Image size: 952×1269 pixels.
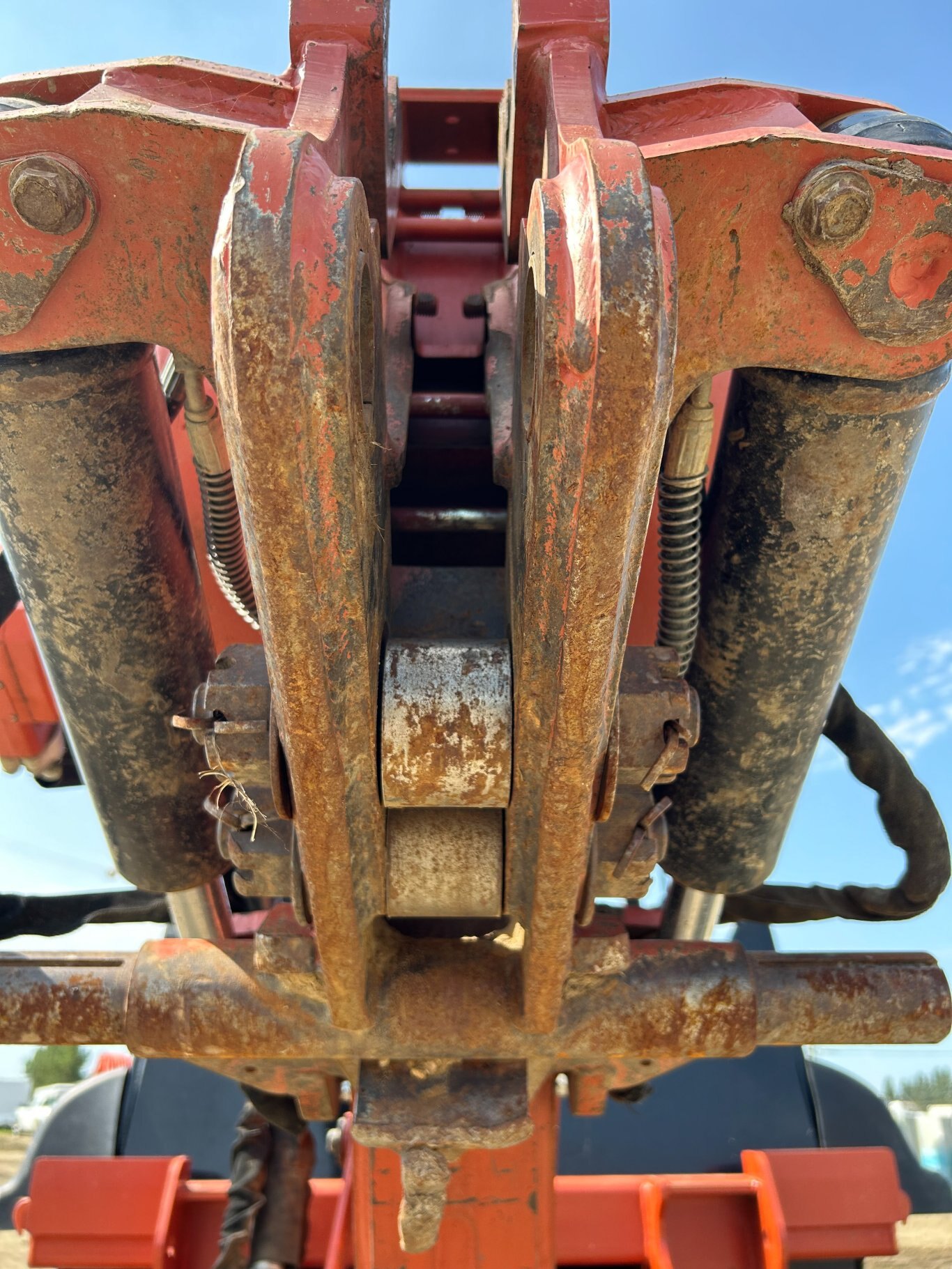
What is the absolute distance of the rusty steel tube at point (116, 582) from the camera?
5.24 feet

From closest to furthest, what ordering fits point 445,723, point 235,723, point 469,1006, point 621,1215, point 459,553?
point 445,723 → point 235,723 → point 469,1006 → point 459,553 → point 621,1215

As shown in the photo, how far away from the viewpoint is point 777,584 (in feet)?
5.81

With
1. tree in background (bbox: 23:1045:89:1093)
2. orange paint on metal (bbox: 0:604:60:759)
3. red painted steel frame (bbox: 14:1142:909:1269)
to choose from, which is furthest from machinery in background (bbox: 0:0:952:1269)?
tree in background (bbox: 23:1045:89:1093)

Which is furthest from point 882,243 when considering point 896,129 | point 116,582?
point 116,582

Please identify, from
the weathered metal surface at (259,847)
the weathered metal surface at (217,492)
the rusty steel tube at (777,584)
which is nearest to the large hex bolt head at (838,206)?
the rusty steel tube at (777,584)

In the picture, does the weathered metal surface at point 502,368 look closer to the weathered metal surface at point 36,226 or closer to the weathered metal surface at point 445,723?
the weathered metal surface at point 445,723

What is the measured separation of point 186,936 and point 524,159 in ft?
5.60

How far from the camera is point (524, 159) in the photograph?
73.1 inches

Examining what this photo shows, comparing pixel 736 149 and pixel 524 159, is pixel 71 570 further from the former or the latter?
pixel 736 149

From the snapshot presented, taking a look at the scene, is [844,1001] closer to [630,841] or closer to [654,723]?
[630,841]

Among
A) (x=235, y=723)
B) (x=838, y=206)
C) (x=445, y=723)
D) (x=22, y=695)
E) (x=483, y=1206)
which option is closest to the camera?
(x=838, y=206)

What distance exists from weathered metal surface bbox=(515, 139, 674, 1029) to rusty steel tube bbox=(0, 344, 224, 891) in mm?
654

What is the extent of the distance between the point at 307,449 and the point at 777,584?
37.5 inches

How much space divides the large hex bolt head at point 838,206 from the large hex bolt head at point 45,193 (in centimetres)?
88
